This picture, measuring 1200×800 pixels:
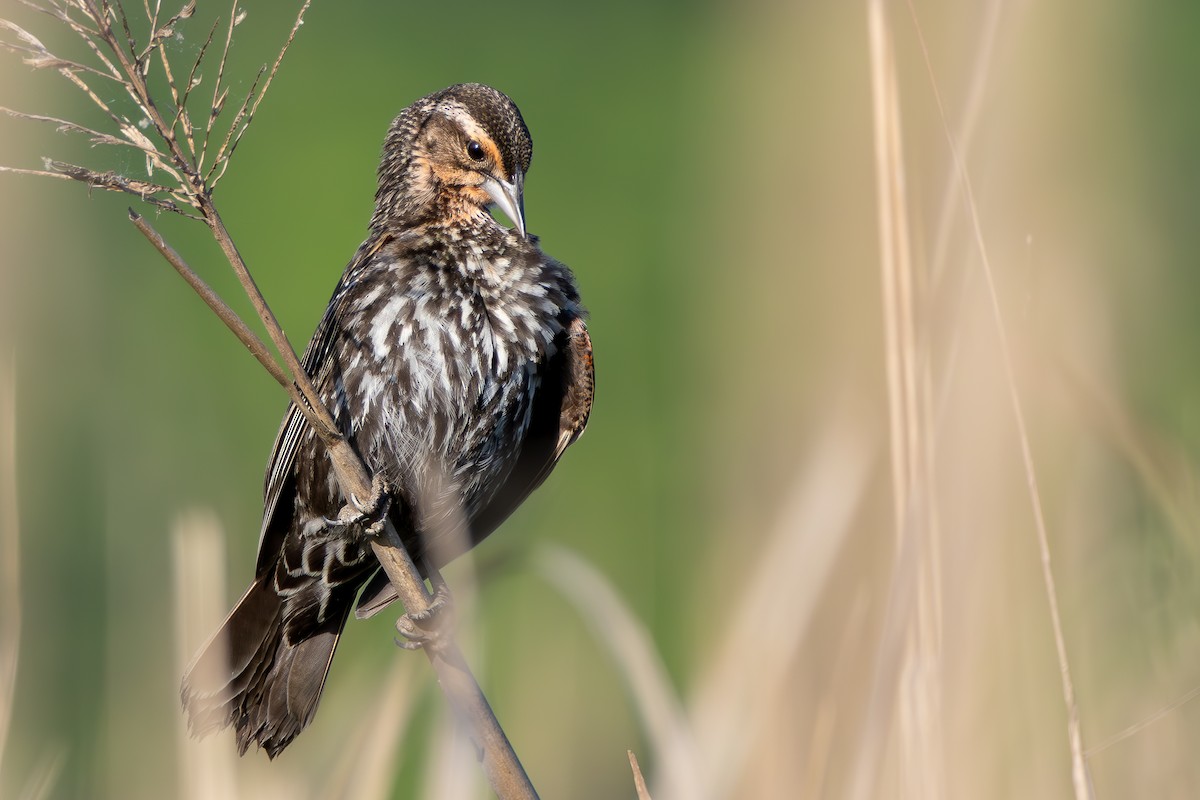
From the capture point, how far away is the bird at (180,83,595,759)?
299cm

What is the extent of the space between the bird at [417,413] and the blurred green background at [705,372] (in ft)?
0.48

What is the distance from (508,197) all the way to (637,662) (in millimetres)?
1406

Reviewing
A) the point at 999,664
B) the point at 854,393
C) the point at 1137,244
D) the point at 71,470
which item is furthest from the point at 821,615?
the point at 71,470

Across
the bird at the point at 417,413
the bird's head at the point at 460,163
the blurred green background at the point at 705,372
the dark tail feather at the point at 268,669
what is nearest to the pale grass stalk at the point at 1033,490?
the blurred green background at the point at 705,372

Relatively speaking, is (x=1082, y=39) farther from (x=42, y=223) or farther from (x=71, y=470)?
(x=71, y=470)

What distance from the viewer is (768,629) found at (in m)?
2.28

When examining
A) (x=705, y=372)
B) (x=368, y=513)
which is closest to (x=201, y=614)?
(x=368, y=513)

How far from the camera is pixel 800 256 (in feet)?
26.5

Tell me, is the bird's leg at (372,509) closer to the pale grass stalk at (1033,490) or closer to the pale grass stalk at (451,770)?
the pale grass stalk at (451,770)

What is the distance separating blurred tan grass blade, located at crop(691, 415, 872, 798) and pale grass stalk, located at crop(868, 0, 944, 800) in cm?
29

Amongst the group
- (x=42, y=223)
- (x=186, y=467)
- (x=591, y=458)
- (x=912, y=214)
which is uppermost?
(x=912, y=214)

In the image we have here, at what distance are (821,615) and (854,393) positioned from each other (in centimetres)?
183

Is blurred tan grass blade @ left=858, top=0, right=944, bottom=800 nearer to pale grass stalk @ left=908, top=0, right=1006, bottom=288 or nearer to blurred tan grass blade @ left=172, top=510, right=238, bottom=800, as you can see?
pale grass stalk @ left=908, top=0, right=1006, bottom=288

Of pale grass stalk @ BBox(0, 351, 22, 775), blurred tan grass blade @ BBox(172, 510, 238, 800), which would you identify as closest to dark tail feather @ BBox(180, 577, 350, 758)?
blurred tan grass blade @ BBox(172, 510, 238, 800)
